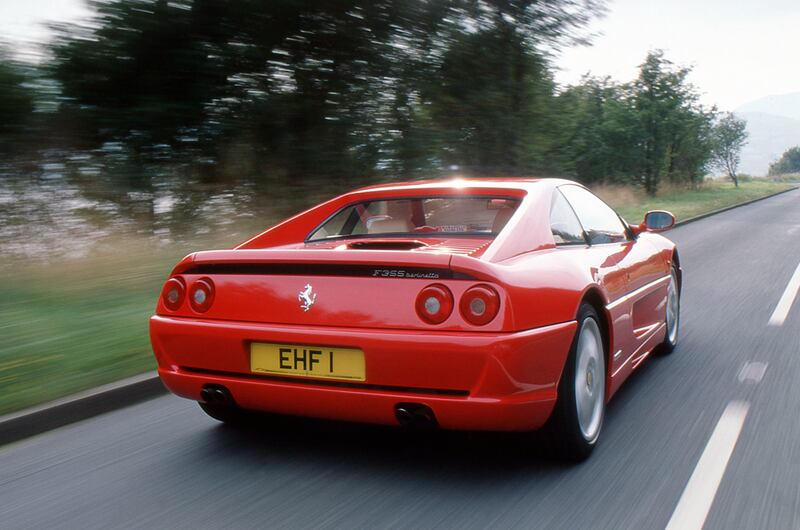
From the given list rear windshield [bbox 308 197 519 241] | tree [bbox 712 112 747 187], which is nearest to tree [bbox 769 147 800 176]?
tree [bbox 712 112 747 187]

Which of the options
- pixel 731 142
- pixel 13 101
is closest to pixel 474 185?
pixel 13 101

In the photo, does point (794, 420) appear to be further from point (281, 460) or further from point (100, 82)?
point (100, 82)

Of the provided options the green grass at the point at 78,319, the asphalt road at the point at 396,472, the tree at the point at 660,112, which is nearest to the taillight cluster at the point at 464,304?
the asphalt road at the point at 396,472

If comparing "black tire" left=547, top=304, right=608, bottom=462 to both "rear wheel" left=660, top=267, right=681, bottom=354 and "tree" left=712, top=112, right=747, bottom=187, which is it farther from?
"tree" left=712, top=112, right=747, bottom=187

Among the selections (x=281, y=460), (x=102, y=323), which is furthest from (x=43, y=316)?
(x=281, y=460)

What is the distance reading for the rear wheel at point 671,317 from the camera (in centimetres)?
573

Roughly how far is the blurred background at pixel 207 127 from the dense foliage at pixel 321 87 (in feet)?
0.09

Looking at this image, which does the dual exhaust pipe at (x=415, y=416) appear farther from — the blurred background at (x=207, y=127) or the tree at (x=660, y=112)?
the tree at (x=660, y=112)

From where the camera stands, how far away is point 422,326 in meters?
3.12

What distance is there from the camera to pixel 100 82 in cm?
1022

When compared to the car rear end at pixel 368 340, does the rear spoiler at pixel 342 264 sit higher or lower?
higher

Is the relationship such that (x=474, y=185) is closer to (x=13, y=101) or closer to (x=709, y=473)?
(x=709, y=473)

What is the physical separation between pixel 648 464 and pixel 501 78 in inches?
527

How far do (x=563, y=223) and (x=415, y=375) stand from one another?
1.47 meters
